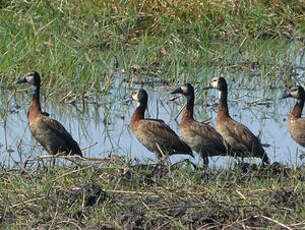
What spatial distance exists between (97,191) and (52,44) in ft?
18.7

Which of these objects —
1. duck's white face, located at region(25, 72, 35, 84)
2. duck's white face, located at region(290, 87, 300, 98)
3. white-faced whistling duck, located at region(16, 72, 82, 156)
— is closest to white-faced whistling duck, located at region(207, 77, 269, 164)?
duck's white face, located at region(290, 87, 300, 98)

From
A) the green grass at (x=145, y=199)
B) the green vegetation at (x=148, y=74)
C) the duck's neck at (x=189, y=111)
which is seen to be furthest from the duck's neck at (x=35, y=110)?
the green grass at (x=145, y=199)

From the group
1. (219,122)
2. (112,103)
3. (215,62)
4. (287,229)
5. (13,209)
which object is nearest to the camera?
(287,229)

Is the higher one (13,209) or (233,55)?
(233,55)

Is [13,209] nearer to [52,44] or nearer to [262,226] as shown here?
[262,226]

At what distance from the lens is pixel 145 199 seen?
6.62 metres

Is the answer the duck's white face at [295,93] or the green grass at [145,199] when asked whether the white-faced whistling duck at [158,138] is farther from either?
the green grass at [145,199]

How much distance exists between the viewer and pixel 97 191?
6.66m

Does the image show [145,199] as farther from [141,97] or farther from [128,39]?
[128,39]

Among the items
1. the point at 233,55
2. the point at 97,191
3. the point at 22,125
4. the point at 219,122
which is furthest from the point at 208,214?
the point at 233,55

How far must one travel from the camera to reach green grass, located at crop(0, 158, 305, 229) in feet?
20.4

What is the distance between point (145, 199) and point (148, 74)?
6.54 m

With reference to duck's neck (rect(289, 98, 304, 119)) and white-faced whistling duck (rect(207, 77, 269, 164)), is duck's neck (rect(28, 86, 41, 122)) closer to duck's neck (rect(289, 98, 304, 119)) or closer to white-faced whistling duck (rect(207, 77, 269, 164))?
white-faced whistling duck (rect(207, 77, 269, 164))

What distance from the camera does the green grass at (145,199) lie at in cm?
622
